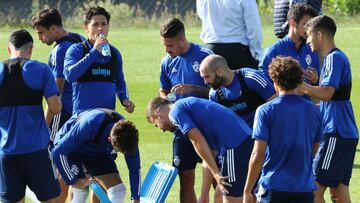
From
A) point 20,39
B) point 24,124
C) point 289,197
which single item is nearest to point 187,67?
point 20,39

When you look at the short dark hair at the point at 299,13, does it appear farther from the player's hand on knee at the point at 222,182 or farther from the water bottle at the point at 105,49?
the player's hand on knee at the point at 222,182

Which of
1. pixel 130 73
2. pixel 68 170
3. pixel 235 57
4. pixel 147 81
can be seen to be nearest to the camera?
pixel 68 170

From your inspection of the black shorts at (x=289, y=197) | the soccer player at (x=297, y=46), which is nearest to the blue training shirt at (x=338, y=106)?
the soccer player at (x=297, y=46)

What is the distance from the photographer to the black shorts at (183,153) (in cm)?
1052

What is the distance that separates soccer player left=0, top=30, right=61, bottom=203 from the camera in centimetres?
934

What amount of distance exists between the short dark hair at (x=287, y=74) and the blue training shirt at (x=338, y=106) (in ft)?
4.54

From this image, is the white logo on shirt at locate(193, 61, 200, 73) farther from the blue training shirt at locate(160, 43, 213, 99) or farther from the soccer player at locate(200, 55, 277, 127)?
the soccer player at locate(200, 55, 277, 127)

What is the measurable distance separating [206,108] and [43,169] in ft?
5.53

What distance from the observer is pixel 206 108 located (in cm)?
902

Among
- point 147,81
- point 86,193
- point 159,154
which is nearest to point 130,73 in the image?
point 147,81

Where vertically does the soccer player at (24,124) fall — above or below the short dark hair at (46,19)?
below

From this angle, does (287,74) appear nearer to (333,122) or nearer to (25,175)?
(333,122)

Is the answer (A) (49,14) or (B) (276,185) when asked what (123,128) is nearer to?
(B) (276,185)

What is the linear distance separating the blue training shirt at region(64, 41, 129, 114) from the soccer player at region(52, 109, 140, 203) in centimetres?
71
